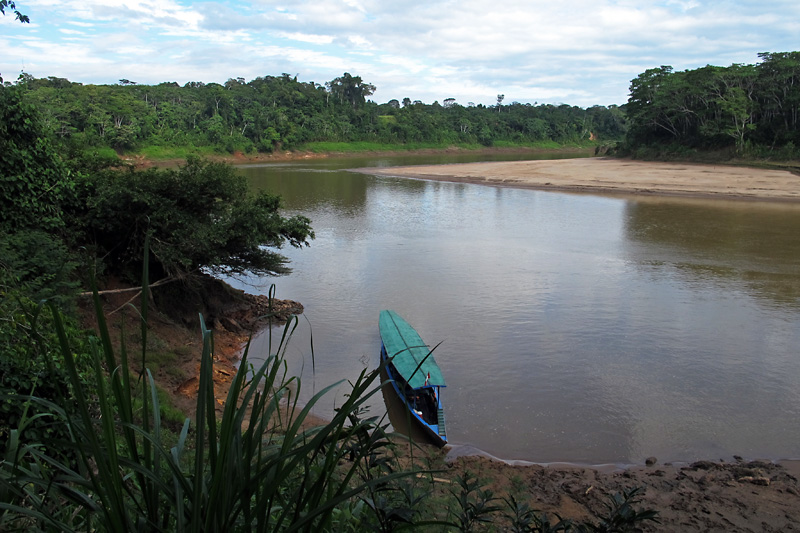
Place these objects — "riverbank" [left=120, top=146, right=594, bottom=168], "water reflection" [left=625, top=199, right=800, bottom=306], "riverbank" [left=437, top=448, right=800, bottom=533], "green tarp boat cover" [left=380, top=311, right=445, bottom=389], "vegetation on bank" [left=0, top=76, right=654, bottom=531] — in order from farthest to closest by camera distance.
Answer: "riverbank" [left=120, top=146, right=594, bottom=168] < "water reflection" [left=625, top=199, right=800, bottom=306] < "green tarp boat cover" [left=380, top=311, right=445, bottom=389] < "riverbank" [left=437, top=448, right=800, bottom=533] < "vegetation on bank" [left=0, top=76, right=654, bottom=531]

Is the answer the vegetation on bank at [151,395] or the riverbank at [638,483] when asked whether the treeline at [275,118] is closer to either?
the vegetation on bank at [151,395]

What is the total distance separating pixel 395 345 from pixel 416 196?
22.9 meters

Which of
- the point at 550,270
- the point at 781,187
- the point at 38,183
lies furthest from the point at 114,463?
the point at 781,187

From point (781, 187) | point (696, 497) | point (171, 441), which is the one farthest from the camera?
point (781, 187)

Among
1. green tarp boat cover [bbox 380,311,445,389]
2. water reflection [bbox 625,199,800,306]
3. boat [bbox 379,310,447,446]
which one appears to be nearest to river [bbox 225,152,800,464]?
water reflection [bbox 625,199,800,306]

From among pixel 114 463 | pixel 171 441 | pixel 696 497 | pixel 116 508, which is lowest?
pixel 696 497

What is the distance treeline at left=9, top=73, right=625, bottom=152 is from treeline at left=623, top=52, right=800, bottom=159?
108ft

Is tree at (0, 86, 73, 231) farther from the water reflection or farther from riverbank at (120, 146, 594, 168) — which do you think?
riverbank at (120, 146, 594, 168)

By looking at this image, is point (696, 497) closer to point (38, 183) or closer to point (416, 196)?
point (38, 183)

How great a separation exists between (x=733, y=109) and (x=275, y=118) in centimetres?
4116

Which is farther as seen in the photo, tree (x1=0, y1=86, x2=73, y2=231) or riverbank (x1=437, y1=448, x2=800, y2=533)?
tree (x1=0, y1=86, x2=73, y2=231)

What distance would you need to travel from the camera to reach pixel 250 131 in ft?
193

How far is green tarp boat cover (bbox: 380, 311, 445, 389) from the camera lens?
7.63 meters

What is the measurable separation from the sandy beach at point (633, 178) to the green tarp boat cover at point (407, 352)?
78.6 feet
